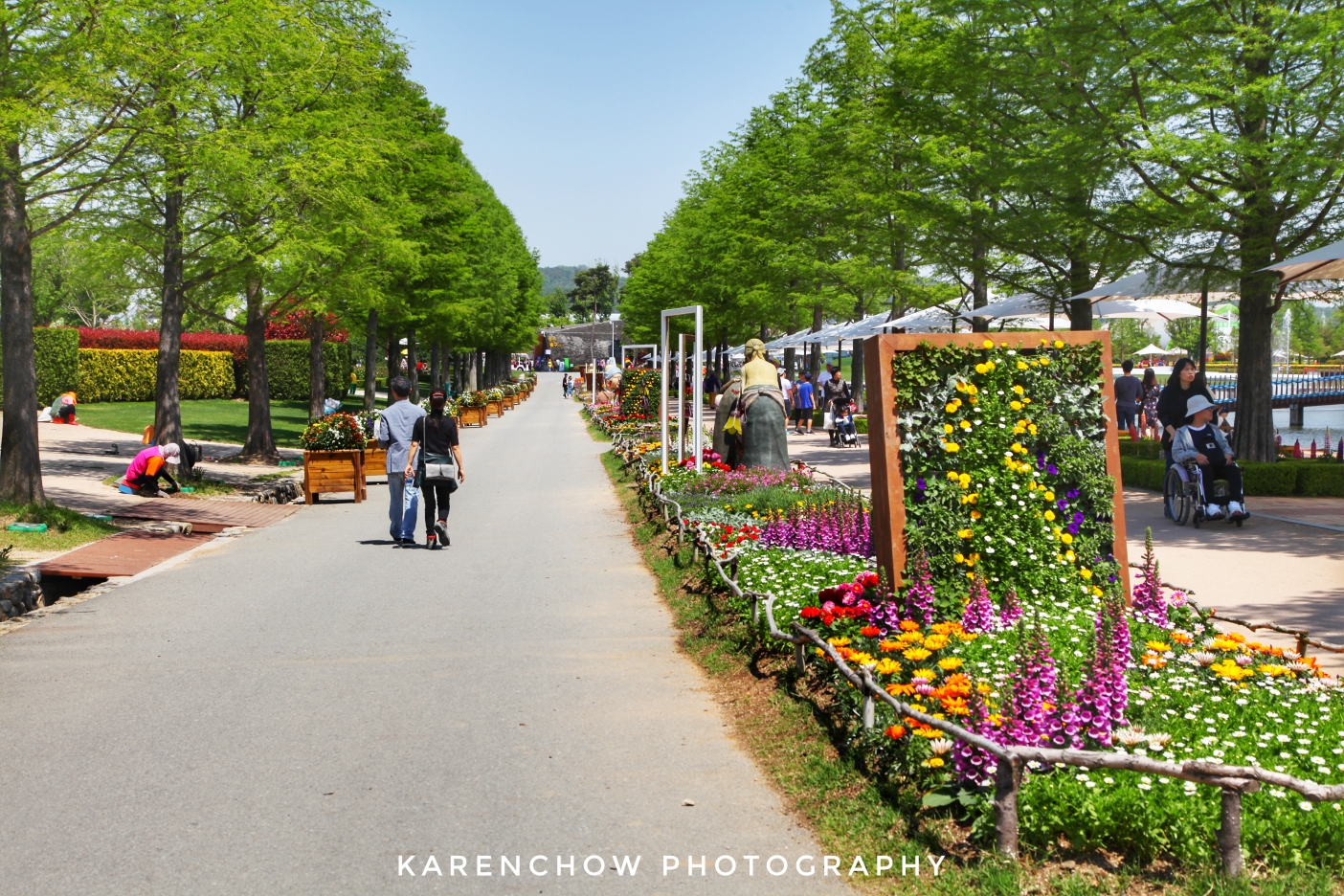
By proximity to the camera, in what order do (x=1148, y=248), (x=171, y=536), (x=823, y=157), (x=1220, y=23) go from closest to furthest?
(x=171, y=536) < (x=1220, y=23) < (x=1148, y=248) < (x=823, y=157)

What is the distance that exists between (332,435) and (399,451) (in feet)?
15.3

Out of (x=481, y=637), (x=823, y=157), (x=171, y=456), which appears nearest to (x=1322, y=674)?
(x=481, y=637)

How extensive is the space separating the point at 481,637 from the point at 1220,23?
1261 cm

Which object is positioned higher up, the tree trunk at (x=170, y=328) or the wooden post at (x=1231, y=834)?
the tree trunk at (x=170, y=328)

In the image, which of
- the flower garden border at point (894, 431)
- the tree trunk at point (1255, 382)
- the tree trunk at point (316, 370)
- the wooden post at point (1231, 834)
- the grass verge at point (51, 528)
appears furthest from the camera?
the tree trunk at point (316, 370)

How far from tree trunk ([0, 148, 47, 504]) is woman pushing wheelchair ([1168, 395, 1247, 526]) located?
12.3 metres

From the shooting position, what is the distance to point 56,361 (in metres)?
33.3

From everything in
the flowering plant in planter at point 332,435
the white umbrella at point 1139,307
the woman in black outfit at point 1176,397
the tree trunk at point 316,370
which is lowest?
the flowering plant in planter at point 332,435

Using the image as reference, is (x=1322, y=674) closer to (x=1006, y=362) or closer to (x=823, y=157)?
(x=1006, y=362)

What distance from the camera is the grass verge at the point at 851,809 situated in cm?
366

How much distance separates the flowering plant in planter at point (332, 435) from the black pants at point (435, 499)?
5111 mm

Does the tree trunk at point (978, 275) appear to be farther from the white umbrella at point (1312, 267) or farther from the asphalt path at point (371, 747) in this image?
the asphalt path at point (371, 747)

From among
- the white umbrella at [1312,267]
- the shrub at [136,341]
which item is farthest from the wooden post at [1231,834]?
the shrub at [136,341]

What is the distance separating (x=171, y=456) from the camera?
1652cm
